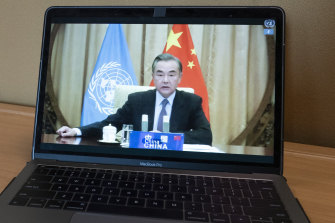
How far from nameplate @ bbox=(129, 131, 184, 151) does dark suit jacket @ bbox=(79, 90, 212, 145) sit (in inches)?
0.4

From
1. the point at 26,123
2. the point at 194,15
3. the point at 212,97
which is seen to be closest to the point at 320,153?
the point at 212,97

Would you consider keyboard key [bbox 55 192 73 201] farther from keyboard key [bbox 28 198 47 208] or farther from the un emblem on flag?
the un emblem on flag

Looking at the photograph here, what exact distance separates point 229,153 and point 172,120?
0.43ft

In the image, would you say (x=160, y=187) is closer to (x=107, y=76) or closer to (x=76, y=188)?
(x=76, y=188)

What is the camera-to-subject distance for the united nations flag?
2.02ft

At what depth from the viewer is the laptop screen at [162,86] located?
22.9 inches

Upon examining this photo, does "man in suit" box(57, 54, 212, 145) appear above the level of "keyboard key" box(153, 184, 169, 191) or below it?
above

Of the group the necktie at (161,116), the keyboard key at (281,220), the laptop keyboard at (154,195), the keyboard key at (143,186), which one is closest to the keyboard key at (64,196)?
the laptop keyboard at (154,195)

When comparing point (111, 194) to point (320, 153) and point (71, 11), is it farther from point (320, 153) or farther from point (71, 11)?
point (320, 153)

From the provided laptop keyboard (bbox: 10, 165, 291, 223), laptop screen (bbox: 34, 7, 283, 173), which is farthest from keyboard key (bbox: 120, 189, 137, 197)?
laptop screen (bbox: 34, 7, 283, 173)

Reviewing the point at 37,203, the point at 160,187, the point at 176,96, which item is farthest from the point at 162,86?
the point at 37,203

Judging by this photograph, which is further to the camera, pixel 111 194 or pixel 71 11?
pixel 71 11

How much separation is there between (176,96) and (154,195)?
219mm

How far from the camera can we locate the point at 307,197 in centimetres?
54
